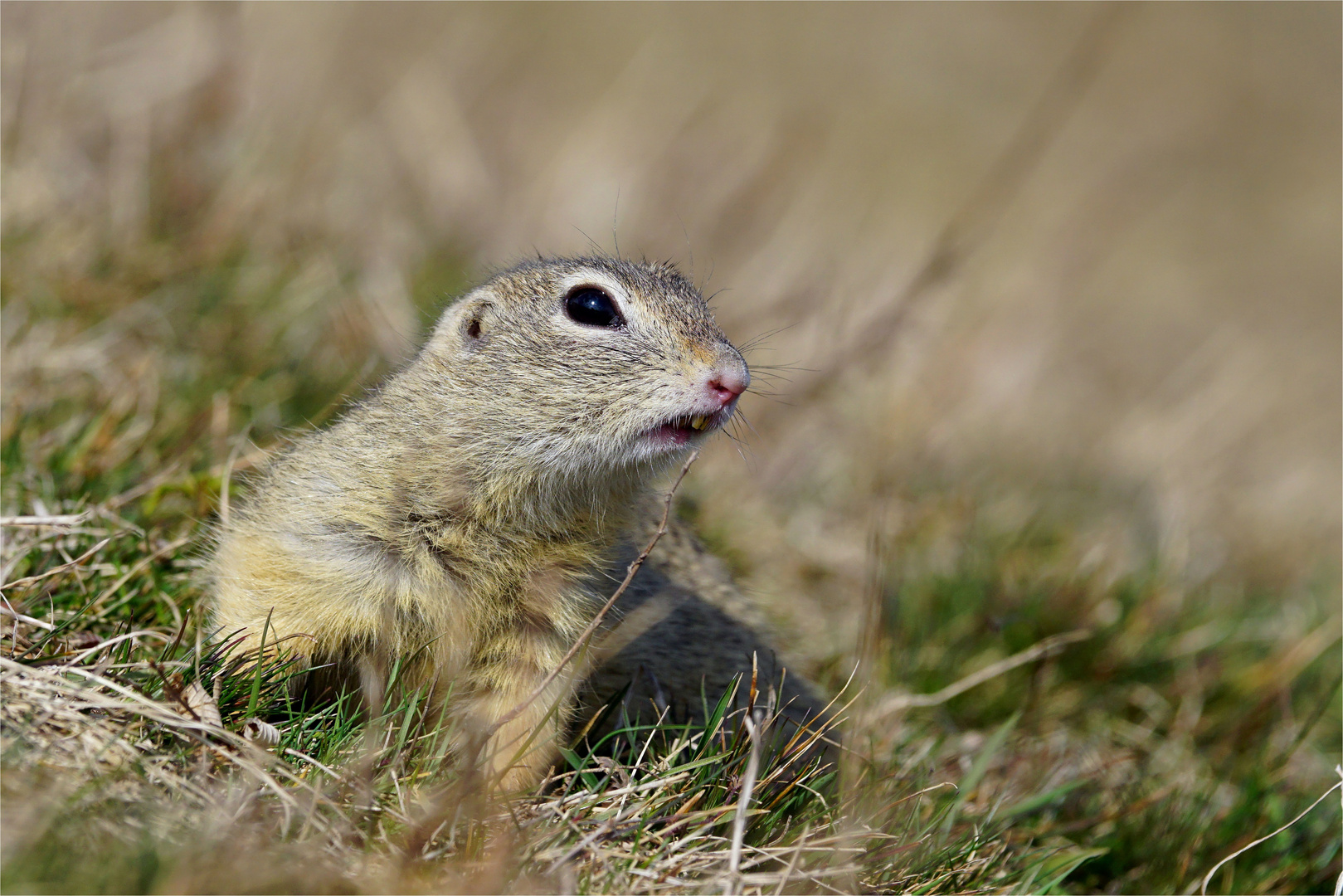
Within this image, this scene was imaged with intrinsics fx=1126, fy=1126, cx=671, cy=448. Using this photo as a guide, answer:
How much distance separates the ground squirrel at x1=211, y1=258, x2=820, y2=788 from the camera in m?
3.28

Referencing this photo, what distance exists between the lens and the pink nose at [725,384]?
128 inches

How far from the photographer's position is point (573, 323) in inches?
142

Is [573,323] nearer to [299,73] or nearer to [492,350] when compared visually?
[492,350]

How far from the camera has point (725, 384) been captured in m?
3.25

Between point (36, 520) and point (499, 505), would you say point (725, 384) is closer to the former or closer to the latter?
point (499, 505)

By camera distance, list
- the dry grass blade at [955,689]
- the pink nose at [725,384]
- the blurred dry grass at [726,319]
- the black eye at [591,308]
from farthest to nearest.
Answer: the blurred dry grass at [726,319] → the dry grass blade at [955,689] → the black eye at [591,308] → the pink nose at [725,384]

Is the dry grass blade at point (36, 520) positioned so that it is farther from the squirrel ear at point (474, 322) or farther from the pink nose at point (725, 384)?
the pink nose at point (725, 384)

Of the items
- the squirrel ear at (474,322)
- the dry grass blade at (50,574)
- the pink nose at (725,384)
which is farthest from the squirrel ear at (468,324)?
the dry grass blade at (50,574)

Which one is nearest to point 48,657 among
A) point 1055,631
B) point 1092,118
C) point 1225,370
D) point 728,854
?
point 728,854

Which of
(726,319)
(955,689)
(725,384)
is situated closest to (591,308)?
(725,384)

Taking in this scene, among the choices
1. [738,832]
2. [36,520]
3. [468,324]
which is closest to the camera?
[738,832]

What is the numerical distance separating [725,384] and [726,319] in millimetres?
4057

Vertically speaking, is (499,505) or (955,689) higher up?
(499,505)

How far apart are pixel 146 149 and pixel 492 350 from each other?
399cm
